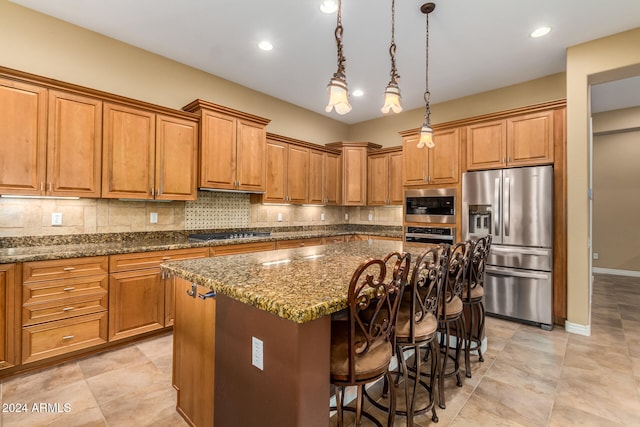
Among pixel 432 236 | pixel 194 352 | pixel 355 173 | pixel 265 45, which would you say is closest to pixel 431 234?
pixel 432 236

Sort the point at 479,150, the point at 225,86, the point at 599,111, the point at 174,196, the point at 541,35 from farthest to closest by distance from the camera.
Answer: the point at 599,111 < the point at 225,86 < the point at 479,150 < the point at 174,196 < the point at 541,35

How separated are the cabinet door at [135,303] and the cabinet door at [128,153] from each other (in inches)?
32.8

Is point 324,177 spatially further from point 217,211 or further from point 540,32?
point 540,32

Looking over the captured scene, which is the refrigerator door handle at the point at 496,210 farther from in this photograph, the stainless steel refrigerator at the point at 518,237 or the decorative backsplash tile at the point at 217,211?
the decorative backsplash tile at the point at 217,211

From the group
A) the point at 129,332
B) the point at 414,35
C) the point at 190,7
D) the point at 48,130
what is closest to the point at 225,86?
the point at 190,7

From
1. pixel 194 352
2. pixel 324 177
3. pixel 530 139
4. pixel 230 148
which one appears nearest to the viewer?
pixel 194 352

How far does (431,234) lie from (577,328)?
184 cm

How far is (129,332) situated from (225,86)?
3.22m

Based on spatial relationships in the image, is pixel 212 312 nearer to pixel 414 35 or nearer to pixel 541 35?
pixel 414 35

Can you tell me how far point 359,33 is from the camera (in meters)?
3.09

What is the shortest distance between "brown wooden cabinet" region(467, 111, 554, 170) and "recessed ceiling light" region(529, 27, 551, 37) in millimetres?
857

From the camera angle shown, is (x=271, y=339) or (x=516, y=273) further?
(x=516, y=273)

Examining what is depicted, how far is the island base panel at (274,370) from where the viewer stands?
109 centimetres

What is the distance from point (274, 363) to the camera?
3.81 feet
